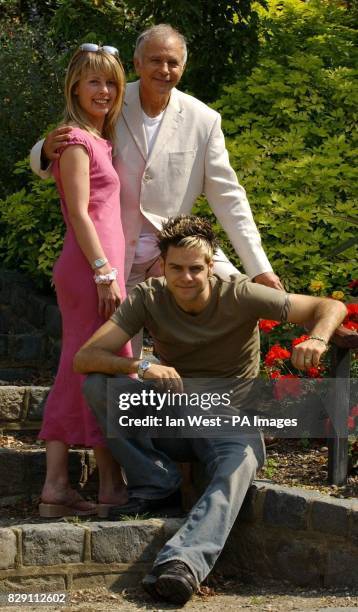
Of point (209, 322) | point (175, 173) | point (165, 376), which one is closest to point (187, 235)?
point (209, 322)

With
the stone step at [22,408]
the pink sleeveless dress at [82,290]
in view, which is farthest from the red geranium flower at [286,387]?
the stone step at [22,408]

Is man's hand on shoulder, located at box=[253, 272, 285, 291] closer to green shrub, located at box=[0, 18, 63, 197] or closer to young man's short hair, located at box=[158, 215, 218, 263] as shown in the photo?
young man's short hair, located at box=[158, 215, 218, 263]

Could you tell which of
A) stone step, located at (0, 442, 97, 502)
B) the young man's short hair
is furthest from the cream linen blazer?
stone step, located at (0, 442, 97, 502)

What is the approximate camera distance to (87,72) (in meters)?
4.59

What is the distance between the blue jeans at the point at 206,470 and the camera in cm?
401

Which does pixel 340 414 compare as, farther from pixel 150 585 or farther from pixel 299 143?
pixel 299 143

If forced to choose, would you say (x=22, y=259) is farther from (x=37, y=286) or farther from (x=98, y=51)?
(x=98, y=51)

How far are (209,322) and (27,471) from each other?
1121 mm

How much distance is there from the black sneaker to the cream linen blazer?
1.32 m

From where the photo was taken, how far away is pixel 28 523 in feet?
14.9

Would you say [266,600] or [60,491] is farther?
[60,491]

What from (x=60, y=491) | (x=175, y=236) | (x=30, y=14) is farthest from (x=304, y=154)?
(x=30, y=14)

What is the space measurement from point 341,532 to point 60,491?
1.10m

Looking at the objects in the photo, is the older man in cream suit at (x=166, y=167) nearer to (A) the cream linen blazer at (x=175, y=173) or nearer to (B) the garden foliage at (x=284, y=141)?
(A) the cream linen blazer at (x=175, y=173)
